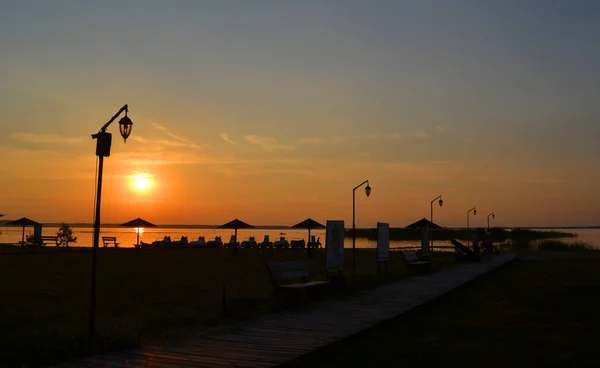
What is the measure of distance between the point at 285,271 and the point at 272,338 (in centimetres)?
480

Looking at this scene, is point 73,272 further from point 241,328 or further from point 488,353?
point 488,353

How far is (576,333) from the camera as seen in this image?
31.1 ft

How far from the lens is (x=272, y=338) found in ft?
26.6

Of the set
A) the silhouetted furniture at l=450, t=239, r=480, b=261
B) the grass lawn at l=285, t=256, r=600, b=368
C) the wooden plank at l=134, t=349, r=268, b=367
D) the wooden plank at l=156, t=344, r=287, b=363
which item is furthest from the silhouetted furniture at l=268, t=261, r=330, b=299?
the silhouetted furniture at l=450, t=239, r=480, b=261

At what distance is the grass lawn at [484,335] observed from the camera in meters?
7.54

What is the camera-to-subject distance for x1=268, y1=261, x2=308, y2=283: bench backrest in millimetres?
12383

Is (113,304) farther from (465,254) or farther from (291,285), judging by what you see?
(465,254)

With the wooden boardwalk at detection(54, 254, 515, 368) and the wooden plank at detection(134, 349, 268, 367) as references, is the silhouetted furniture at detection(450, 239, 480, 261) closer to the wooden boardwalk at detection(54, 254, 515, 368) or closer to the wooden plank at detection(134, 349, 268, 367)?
the wooden boardwalk at detection(54, 254, 515, 368)

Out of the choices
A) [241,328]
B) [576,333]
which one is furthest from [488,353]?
[241,328]

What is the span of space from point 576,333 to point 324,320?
413 centimetres

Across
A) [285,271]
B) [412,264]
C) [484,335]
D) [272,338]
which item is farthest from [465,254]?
[272,338]

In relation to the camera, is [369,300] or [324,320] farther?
[369,300]

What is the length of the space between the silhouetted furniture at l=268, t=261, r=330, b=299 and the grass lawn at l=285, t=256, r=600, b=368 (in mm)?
2349

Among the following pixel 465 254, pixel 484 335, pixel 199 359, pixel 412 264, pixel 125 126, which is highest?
pixel 125 126
